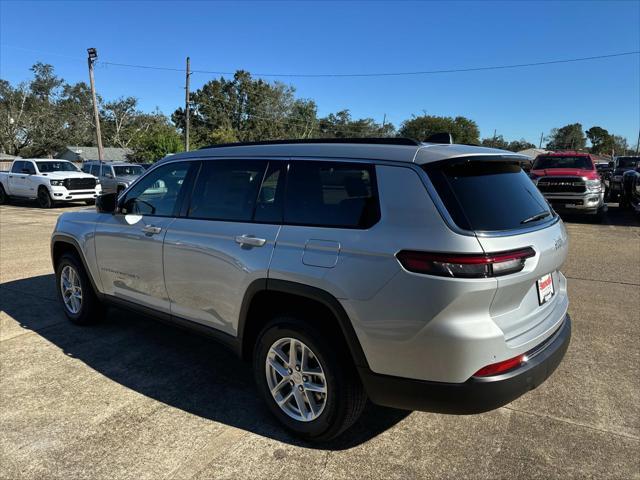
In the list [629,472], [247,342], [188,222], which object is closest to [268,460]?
[247,342]

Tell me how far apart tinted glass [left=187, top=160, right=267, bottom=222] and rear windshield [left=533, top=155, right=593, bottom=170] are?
42.7 ft

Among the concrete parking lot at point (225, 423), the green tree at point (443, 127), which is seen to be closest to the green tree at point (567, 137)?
the green tree at point (443, 127)

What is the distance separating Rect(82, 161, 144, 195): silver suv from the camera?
20.6 meters

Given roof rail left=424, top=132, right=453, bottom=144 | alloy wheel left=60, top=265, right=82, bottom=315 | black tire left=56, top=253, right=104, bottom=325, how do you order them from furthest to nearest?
alloy wheel left=60, top=265, right=82, bottom=315
black tire left=56, top=253, right=104, bottom=325
roof rail left=424, top=132, right=453, bottom=144

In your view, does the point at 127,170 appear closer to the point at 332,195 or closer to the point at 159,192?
the point at 159,192

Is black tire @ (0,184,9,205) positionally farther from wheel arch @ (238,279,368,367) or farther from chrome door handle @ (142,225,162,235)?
wheel arch @ (238,279,368,367)

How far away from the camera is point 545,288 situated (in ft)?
9.00

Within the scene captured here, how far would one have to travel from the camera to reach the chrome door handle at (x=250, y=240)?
2949 mm

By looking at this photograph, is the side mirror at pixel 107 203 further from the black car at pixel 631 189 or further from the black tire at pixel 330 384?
the black car at pixel 631 189

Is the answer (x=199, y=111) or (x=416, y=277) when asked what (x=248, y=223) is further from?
(x=199, y=111)

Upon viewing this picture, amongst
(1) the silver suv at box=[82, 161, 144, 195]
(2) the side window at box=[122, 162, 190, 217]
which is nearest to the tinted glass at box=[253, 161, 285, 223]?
(2) the side window at box=[122, 162, 190, 217]

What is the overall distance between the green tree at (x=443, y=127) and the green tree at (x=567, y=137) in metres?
30.5

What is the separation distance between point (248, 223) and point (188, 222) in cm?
65

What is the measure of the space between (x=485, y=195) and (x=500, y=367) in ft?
3.02
